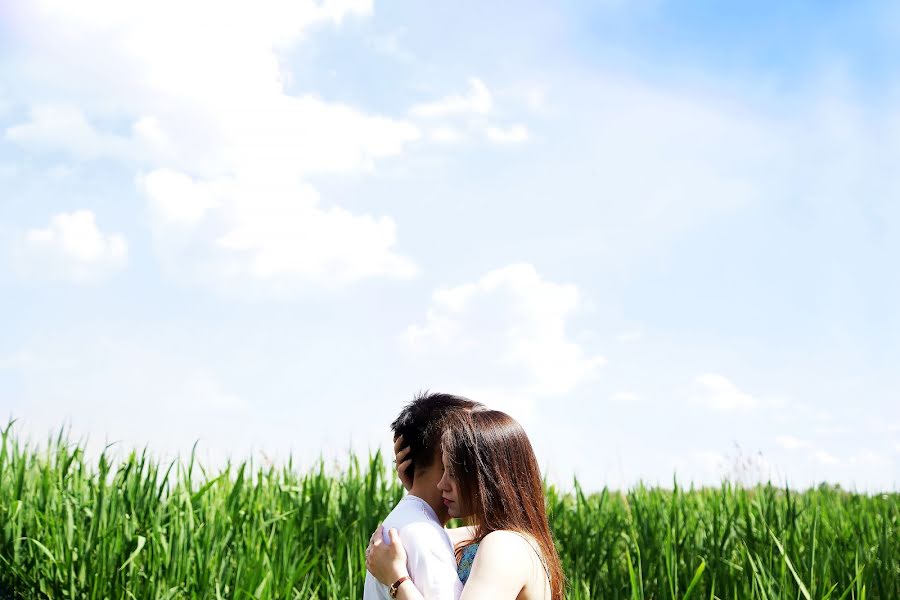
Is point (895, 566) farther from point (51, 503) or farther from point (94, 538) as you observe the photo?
point (51, 503)

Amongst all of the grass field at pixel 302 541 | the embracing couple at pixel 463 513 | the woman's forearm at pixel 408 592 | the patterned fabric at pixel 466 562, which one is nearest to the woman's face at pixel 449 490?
the embracing couple at pixel 463 513

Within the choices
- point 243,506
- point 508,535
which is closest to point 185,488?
point 243,506

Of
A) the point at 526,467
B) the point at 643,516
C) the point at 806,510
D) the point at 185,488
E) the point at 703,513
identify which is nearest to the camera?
the point at 526,467

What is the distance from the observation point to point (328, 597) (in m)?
4.84

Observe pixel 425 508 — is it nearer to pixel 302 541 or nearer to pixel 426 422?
pixel 426 422

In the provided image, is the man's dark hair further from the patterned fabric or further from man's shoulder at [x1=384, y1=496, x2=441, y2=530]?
the patterned fabric

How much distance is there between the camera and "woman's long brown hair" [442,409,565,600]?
238cm

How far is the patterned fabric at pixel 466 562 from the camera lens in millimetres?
2427

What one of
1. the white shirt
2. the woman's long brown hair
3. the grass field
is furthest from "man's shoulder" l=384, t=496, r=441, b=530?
the grass field

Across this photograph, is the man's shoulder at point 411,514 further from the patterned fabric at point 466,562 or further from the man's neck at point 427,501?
the patterned fabric at point 466,562

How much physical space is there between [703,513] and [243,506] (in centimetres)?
344

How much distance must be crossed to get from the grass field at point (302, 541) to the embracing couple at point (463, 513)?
1.44 metres

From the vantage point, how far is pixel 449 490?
2.42 metres

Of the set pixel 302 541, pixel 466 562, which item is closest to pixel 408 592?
pixel 466 562
